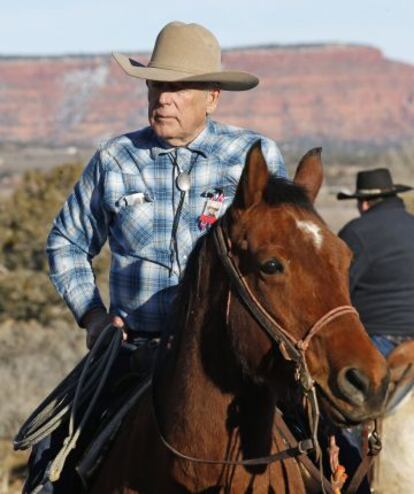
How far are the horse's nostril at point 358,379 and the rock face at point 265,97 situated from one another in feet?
451

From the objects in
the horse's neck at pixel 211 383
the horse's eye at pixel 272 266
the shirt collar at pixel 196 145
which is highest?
the horse's eye at pixel 272 266

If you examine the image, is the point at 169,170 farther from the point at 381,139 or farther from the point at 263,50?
the point at 263,50

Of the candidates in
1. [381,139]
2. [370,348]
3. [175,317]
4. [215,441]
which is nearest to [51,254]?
[175,317]

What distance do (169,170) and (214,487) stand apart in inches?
57.7

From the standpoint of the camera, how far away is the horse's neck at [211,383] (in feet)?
13.9

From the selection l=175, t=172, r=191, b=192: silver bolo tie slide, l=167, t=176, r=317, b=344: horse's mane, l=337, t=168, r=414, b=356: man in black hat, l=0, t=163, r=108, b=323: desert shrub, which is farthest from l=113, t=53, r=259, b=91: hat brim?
l=0, t=163, r=108, b=323: desert shrub

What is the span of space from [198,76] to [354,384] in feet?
5.80

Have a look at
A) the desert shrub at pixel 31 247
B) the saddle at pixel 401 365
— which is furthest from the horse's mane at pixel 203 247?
the desert shrub at pixel 31 247

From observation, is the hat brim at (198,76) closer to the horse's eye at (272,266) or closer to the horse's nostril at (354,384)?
the horse's eye at (272,266)

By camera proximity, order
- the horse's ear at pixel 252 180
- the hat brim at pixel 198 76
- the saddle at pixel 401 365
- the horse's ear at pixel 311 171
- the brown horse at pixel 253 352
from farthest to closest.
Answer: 1. the saddle at pixel 401 365
2. the hat brim at pixel 198 76
3. the horse's ear at pixel 311 171
4. the horse's ear at pixel 252 180
5. the brown horse at pixel 253 352

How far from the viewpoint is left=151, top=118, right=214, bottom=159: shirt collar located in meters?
5.19

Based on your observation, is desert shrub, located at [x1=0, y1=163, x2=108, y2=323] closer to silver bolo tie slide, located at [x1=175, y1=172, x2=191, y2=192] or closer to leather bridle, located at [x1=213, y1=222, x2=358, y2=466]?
silver bolo tie slide, located at [x1=175, y1=172, x2=191, y2=192]

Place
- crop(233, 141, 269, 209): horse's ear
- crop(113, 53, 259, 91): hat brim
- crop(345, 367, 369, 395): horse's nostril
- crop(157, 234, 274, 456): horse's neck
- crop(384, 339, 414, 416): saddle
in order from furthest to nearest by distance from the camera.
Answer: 1. crop(384, 339, 414, 416): saddle
2. crop(113, 53, 259, 91): hat brim
3. crop(157, 234, 274, 456): horse's neck
4. crop(233, 141, 269, 209): horse's ear
5. crop(345, 367, 369, 395): horse's nostril

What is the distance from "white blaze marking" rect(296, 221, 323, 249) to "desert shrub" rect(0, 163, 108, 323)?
13.8 m
